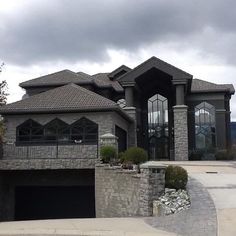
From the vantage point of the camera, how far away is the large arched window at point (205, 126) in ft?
141

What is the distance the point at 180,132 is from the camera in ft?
127

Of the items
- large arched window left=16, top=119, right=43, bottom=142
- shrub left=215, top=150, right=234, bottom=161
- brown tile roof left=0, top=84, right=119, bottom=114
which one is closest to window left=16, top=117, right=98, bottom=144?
large arched window left=16, top=119, right=43, bottom=142

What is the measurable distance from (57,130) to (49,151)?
2875 millimetres

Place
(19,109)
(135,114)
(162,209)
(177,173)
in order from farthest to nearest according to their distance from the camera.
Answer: (135,114) → (19,109) → (177,173) → (162,209)

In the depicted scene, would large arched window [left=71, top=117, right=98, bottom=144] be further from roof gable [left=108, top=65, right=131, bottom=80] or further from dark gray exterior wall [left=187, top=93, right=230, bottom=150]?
dark gray exterior wall [left=187, top=93, right=230, bottom=150]

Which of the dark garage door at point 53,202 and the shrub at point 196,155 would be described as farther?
the shrub at point 196,155

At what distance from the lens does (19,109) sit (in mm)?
30609

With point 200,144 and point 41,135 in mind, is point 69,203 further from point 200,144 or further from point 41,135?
point 200,144

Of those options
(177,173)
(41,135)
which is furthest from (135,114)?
(177,173)

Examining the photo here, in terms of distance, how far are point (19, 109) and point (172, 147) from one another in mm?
16122

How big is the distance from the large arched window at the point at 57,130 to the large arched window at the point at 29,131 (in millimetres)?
457

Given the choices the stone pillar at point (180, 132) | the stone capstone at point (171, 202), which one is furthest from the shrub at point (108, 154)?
the stone pillar at point (180, 132)

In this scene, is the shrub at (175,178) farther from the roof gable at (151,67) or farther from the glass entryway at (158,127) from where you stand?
the glass entryway at (158,127)

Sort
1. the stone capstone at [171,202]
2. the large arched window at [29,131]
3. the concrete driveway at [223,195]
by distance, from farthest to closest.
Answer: the large arched window at [29,131]
the stone capstone at [171,202]
the concrete driveway at [223,195]
